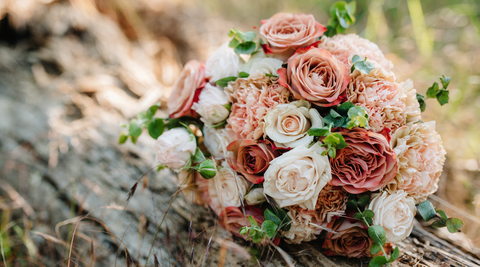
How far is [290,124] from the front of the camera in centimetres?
67

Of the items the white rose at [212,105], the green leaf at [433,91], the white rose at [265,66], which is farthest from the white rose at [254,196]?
the green leaf at [433,91]

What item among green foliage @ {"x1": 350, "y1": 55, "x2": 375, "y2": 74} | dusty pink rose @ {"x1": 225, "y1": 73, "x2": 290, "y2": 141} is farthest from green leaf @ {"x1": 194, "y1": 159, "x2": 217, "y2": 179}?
green foliage @ {"x1": 350, "y1": 55, "x2": 375, "y2": 74}

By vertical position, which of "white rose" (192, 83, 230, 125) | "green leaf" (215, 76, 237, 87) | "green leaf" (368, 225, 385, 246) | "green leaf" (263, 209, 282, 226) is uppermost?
"green leaf" (215, 76, 237, 87)

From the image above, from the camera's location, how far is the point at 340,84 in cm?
66

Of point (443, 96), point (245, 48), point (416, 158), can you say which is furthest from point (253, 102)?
point (443, 96)

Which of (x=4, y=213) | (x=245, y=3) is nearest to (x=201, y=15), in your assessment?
(x=245, y=3)

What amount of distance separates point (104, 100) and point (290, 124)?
1.18m

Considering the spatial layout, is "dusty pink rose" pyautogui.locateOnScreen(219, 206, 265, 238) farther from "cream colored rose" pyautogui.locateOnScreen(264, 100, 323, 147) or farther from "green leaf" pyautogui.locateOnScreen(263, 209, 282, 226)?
"cream colored rose" pyautogui.locateOnScreen(264, 100, 323, 147)

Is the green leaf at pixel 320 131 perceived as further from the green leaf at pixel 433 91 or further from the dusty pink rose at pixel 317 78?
the green leaf at pixel 433 91

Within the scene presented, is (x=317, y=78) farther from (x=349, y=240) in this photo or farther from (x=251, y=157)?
(x=349, y=240)

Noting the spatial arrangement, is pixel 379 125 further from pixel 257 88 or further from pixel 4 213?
pixel 4 213

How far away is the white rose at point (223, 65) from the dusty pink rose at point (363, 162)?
37 cm

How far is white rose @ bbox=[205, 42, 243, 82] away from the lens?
83 centimetres

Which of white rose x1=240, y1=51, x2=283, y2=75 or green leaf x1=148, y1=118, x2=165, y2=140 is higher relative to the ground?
white rose x1=240, y1=51, x2=283, y2=75
